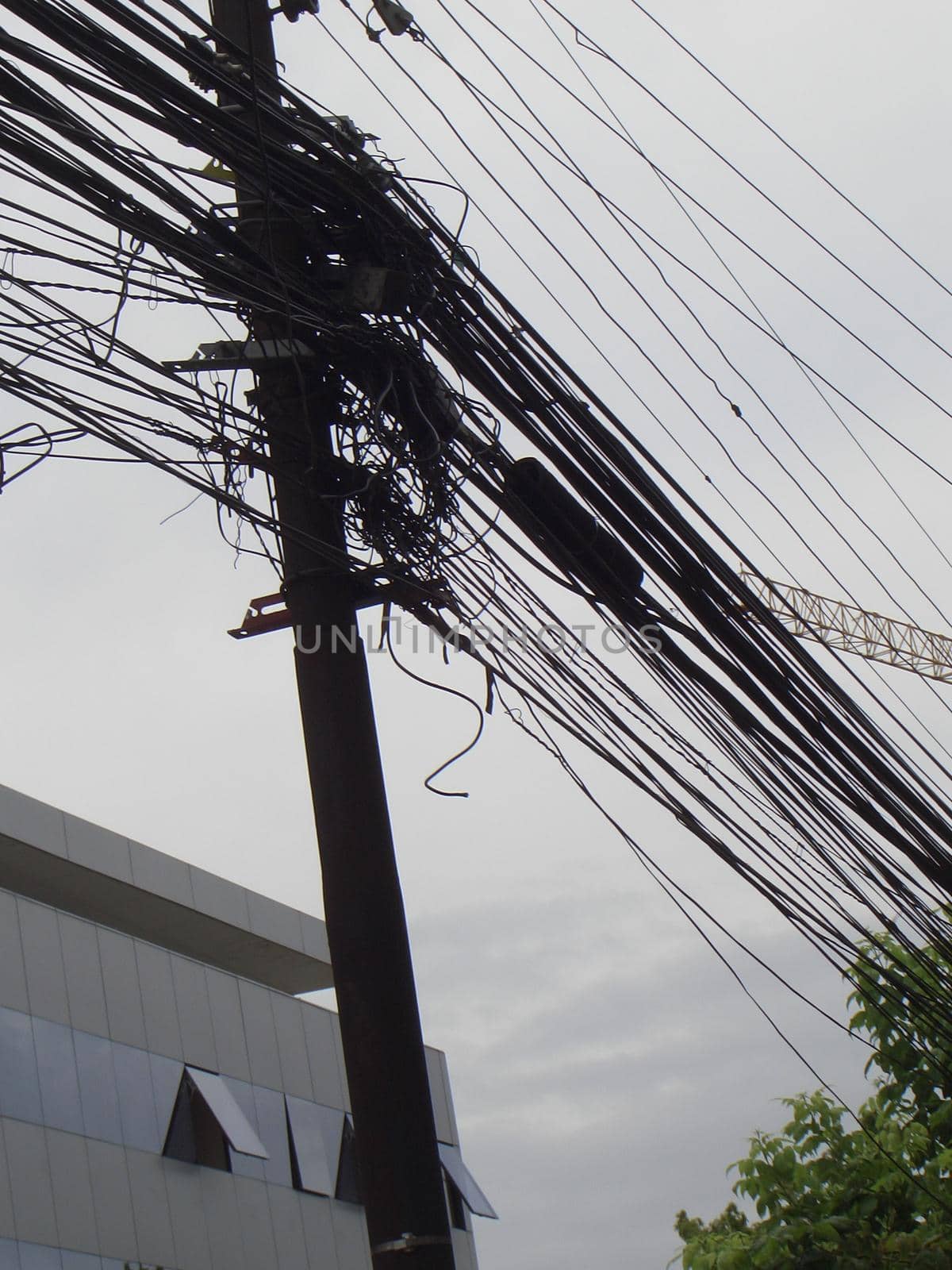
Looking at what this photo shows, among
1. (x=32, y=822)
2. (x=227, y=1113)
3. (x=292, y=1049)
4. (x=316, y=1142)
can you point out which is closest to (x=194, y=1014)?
(x=227, y=1113)

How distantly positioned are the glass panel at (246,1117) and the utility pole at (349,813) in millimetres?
14345

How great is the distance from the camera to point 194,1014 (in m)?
18.1

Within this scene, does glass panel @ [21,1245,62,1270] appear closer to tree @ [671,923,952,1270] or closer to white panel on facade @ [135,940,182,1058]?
white panel on facade @ [135,940,182,1058]

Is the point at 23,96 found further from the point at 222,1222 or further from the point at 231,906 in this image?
the point at 231,906

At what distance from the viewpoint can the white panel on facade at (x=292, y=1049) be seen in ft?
64.0

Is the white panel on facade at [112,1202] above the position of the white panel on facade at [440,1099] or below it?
below

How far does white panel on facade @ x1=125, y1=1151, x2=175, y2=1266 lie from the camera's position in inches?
634

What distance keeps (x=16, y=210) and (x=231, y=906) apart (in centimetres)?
1742

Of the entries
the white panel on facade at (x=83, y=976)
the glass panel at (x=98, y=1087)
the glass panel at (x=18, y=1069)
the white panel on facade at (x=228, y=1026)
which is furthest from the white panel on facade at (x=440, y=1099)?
the glass panel at (x=18, y=1069)

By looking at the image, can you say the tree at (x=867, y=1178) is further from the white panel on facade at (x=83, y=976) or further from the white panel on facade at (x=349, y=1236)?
the white panel on facade at (x=349, y=1236)

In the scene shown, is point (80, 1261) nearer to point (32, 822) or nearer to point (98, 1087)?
point (98, 1087)

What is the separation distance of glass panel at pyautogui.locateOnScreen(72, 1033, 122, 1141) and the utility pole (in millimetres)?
12507

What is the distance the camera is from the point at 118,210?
177 inches

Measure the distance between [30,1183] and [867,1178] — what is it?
9.68 meters
